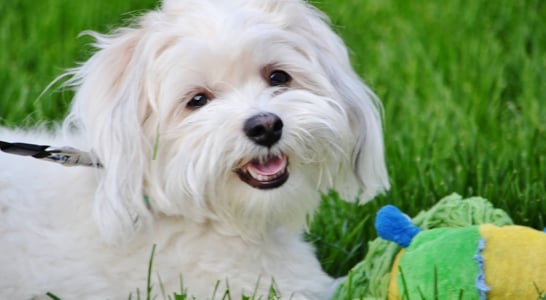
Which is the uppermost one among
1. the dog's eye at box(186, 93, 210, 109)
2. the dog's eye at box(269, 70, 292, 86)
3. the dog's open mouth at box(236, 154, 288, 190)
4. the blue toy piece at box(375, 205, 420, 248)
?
the dog's eye at box(269, 70, 292, 86)

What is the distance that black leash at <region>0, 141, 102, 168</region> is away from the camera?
2.99 metres

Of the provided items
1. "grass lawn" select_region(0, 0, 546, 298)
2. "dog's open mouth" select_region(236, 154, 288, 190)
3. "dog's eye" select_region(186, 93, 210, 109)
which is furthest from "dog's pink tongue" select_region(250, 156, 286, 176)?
"grass lawn" select_region(0, 0, 546, 298)

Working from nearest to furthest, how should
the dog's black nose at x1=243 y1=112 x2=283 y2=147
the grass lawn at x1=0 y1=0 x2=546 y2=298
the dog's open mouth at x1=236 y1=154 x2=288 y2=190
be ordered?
the dog's black nose at x1=243 y1=112 x2=283 y2=147
the dog's open mouth at x1=236 y1=154 x2=288 y2=190
the grass lawn at x1=0 y1=0 x2=546 y2=298

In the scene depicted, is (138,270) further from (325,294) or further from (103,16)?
(103,16)

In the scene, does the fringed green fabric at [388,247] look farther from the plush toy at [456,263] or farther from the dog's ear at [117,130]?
the dog's ear at [117,130]

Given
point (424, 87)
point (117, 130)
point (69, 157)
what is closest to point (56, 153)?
point (69, 157)

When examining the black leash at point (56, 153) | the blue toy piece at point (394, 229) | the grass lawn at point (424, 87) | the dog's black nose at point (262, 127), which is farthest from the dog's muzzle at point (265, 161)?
the grass lawn at point (424, 87)

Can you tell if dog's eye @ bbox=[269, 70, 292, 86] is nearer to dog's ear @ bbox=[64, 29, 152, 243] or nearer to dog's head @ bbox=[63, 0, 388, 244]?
dog's head @ bbox=[63, 0, 388, 244]

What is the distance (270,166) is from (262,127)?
0.17 metres

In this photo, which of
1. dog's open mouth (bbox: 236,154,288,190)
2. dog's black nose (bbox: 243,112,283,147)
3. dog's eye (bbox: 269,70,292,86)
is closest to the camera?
dog's black nose (bbox: 243,112,283,147)

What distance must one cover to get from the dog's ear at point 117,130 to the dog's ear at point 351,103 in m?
Answer: 0.54

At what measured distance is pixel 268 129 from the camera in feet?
9.17

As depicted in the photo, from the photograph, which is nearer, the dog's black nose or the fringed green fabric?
the dog's black nose

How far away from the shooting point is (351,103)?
3.12 metres
